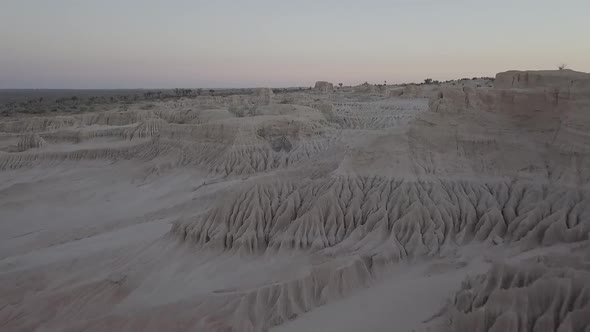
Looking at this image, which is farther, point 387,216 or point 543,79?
point 543,79

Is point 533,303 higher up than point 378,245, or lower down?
higher up

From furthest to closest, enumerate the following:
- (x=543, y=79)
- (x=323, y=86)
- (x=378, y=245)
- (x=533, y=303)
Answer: (x=323, y=86)
(x=543, y=79)
(x=378, y=245)
(x=533, y=303)

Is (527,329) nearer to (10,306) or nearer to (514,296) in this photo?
(514,296)

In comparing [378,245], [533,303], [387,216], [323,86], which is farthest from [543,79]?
[323,86]

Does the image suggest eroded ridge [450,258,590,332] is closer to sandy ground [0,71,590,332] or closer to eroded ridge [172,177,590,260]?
sandy ground [0,71,590,332]

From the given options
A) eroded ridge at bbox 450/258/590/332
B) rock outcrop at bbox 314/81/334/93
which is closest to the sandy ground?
eroded ridge at bbox 450/258/590/332

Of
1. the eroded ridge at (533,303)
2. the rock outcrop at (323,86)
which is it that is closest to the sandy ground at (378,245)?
the eroded ridge at (533,303)

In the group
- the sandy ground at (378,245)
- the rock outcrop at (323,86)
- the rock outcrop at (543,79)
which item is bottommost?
the sandy ground at (378,245)

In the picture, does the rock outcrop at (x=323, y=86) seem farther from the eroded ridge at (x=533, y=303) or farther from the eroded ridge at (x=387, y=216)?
the eroded ridge at (x=533, y=303)

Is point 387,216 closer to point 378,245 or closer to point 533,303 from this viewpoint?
point 378,245
